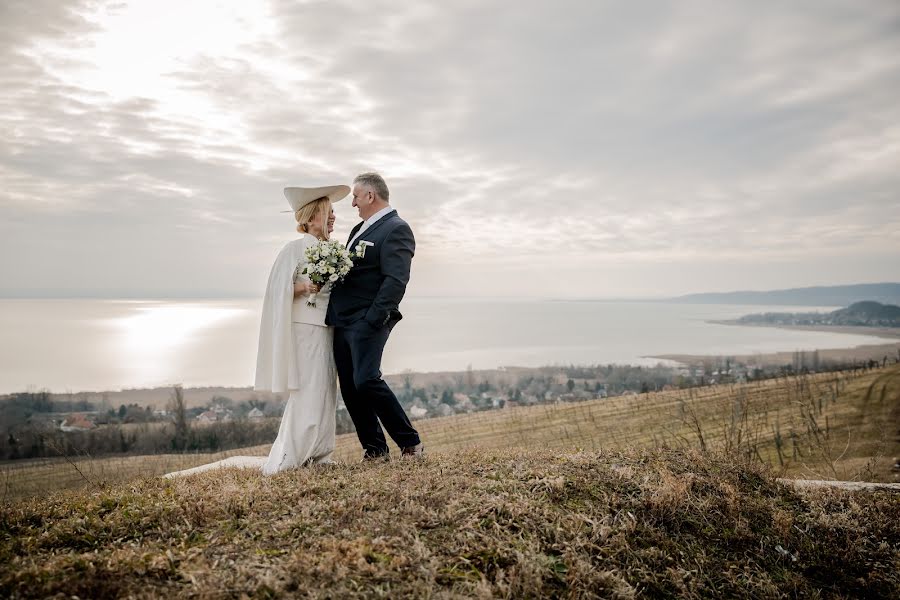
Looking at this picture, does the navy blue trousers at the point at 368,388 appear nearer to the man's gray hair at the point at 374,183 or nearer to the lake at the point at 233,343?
the man's gray hair at the point at 374,183

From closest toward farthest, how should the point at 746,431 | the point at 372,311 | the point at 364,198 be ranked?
1. the point at 372,311
2. the point at 364,198
3. the point at 746,431

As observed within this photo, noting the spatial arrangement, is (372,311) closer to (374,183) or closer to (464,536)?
(374,183)

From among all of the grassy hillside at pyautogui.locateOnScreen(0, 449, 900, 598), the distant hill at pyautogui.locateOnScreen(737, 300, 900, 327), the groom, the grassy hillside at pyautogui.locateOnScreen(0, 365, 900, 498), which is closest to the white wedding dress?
the groom

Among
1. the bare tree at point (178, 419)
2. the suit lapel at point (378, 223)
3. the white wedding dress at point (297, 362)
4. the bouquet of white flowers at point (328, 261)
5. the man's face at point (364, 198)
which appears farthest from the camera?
the bare tree at point (178, 419)

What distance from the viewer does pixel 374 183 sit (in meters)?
6.81

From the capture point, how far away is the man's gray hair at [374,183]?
679cm

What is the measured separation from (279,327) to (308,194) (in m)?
1.68

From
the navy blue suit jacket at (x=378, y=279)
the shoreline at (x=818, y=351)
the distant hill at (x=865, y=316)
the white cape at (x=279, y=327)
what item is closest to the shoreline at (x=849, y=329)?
the shoreline at (x=818, y=351)

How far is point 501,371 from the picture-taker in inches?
2030

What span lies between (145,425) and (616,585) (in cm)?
2773

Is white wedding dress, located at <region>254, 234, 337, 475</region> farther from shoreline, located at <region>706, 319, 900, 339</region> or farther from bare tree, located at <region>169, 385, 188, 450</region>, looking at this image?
shoreline, located at <region>706, 319, 900, 339</region>

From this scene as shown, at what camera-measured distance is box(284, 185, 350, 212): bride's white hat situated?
6773mm

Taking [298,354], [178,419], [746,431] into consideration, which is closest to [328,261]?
[298,354]

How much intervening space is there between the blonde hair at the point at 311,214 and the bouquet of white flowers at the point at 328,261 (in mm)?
668
